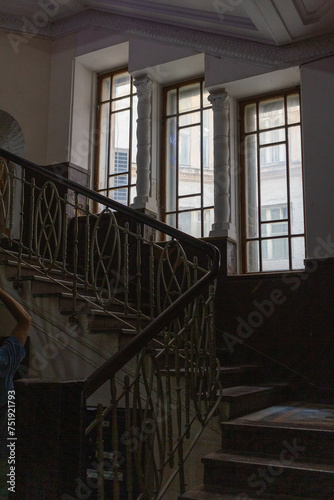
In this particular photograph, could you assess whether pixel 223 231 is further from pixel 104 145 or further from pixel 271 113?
pixel 104 145

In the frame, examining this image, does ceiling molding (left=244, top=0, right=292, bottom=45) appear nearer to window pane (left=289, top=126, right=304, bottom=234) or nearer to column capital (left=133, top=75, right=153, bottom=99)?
window pane (left=289, top=126, right=304, bottom=234)

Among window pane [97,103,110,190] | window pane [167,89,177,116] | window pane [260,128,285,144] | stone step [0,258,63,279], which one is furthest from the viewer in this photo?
window pane [97,103,110,190]

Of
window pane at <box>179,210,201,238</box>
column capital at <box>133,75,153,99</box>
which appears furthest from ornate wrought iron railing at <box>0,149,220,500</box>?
column capital at <box>133,75,153,99</box>

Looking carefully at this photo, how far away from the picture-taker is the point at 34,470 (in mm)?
2279

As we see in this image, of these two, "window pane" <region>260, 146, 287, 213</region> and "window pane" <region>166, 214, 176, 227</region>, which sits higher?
"window pane" <region>260, 146, 287, 213</region>

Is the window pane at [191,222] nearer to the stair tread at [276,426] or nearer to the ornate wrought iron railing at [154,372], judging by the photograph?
the ornate wrought iron railing at [154,372]

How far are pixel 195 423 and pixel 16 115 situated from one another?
4.80 metres

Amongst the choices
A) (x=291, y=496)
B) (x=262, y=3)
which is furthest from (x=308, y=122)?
(x=291, y=496)

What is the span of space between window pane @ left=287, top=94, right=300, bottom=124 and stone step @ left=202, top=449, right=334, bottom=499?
3799 millimetres

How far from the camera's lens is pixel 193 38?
20.2 feet

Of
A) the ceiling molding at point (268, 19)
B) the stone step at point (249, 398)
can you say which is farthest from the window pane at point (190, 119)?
the stone step at point (249, 398)

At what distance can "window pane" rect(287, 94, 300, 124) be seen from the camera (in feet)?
19.2

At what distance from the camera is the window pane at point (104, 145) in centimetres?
701

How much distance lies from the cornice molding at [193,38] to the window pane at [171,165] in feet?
3.18
